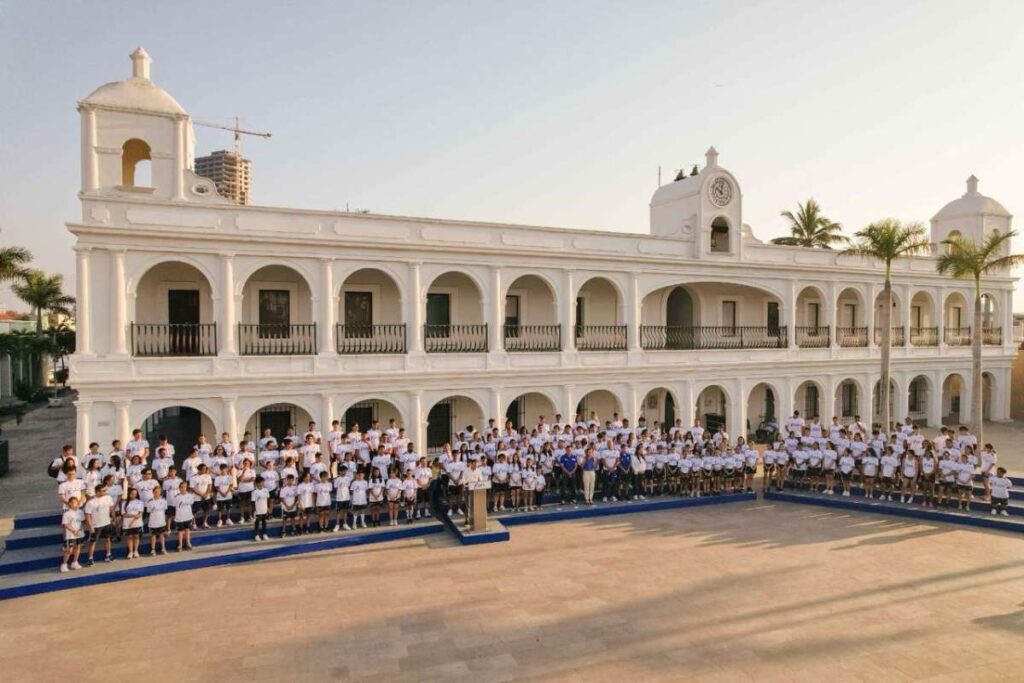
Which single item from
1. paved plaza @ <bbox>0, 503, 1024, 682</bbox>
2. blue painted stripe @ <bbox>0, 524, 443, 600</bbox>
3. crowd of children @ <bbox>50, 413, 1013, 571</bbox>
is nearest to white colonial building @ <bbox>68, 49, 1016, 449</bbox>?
crowd of children @ <bbox>50, 413, 1013, 571</bbox>

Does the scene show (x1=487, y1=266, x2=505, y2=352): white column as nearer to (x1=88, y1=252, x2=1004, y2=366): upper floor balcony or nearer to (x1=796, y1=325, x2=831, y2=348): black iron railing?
(x1=88, y1=252, x2=1004, y2=366): upper floor balcony

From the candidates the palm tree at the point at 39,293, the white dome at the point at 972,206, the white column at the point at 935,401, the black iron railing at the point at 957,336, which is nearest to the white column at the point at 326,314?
Result: the white column at the point at 935,401

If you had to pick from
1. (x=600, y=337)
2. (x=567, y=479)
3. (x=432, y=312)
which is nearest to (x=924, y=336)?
(x=600, y=337)

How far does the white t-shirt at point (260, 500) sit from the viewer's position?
1231cm

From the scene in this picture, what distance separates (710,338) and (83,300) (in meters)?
21.5

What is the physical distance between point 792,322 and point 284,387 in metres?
19.4

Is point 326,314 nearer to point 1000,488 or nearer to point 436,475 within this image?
point 436,475

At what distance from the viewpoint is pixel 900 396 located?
28109 millimetres

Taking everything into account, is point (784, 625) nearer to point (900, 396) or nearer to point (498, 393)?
point (498, 393)

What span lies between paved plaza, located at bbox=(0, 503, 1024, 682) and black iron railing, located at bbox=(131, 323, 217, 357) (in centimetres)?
774

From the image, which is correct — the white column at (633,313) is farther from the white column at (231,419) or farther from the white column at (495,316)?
the white column at (231,419)

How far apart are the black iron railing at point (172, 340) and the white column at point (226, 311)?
33 cm

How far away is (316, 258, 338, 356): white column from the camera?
704 inches

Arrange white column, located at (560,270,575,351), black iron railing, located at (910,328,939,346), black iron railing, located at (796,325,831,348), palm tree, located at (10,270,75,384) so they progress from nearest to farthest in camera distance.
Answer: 1. white column, located at (560,270,575,351)
2. black iron railing, located at (796,325,831,348)
3. black iron railing, located at (910,328,939,346)
4. palm tree, located at (10,270,75,384)
